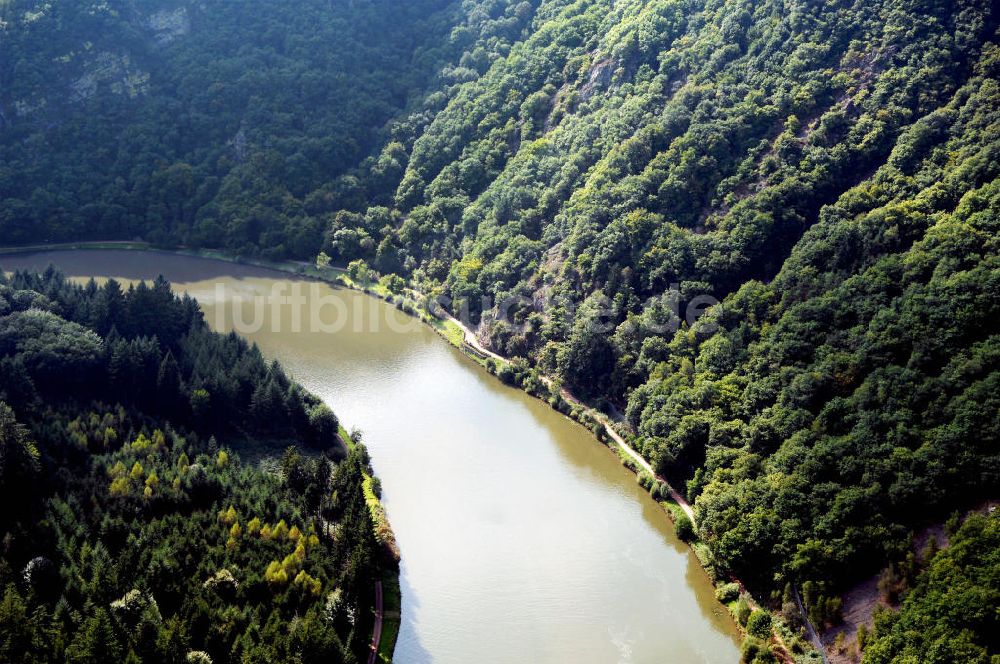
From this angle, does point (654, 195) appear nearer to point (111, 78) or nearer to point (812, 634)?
point (812, 634)

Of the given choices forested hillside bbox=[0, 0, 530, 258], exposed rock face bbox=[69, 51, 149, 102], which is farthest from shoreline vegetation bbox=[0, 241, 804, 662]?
exposed rock face bbox=[69, 51, 149, 102]

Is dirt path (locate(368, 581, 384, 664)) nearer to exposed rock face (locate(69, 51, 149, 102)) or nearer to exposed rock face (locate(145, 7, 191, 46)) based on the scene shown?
exposed rock face (locate(69, 51, 149, 102))

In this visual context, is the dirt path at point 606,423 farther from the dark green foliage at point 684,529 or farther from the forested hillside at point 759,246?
the forested hillside at point 759,246

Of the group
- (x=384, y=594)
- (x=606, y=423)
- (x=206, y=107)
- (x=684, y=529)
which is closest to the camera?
(x=384, y=594)

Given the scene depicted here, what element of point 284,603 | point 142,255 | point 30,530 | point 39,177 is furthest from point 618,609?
point 39,177

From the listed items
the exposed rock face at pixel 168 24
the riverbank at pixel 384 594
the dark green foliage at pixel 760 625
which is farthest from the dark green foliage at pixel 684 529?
the exposed rock face at pixel 168 24

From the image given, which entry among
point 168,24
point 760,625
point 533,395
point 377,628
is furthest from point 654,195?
point 168,24

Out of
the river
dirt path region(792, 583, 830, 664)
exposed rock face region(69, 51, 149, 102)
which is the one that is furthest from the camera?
exposed rock face region(69, 51, 149, 102)
